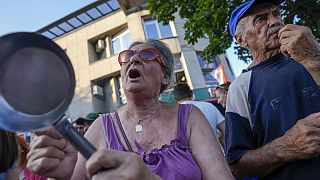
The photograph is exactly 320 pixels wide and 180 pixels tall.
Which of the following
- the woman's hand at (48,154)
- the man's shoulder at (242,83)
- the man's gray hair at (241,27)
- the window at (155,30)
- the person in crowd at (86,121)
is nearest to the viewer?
the woman's hand at (48,154)

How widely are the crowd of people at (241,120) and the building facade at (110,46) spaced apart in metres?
12.0

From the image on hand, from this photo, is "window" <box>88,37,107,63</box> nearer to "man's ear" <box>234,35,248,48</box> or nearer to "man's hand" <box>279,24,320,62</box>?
"man's ear" <box>234,35,248,48</box>

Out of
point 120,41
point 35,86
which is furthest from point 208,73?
point 35,86

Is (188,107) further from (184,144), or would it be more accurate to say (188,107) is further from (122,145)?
(122,145)

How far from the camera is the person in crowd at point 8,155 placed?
6.21ft

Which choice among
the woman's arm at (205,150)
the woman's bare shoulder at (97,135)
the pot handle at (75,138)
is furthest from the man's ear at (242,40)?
the pot handle at (75,138)

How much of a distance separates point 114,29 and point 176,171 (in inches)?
644

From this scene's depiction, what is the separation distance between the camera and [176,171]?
1.35 m

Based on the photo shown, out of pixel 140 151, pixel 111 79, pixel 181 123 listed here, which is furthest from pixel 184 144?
pixel 111 79

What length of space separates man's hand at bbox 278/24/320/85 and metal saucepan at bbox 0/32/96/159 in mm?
1214

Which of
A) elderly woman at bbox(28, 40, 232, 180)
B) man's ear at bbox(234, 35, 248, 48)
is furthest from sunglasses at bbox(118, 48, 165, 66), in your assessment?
man's ear at bbox(234, 35, 248, 48)

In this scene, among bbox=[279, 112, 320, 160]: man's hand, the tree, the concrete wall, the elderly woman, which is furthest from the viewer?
the concrete wall

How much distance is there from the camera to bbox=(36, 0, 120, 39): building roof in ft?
55.0

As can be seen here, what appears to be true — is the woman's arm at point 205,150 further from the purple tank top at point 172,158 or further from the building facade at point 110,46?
the building facade at point 110,46
